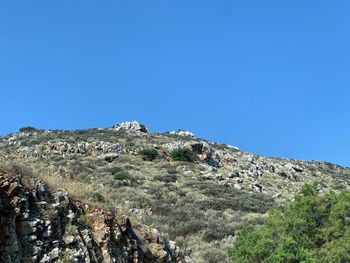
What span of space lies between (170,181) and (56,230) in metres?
36.3

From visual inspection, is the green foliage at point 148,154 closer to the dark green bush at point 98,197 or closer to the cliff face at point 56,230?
the dark green bush at point 98,197

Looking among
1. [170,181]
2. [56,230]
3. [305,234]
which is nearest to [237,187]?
[170,181]

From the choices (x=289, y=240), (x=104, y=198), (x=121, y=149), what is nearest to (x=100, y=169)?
(x=121, y=149)

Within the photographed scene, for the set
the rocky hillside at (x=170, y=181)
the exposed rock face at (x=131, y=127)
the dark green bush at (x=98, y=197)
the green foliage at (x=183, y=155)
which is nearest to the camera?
the dark green bush at (x=98, y=197)

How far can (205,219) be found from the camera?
1254 inches

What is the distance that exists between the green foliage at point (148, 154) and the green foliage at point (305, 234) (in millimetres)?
33819

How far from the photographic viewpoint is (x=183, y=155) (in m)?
56.1

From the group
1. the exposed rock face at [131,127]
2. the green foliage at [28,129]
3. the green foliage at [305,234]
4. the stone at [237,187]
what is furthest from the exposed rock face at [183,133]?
the green foliage at [305,234]

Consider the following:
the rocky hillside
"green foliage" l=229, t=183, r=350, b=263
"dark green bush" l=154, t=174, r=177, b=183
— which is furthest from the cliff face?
"dark green bush" l=154, t=174, r=177, b=183

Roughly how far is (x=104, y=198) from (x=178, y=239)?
14.1 m

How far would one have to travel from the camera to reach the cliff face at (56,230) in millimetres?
8211

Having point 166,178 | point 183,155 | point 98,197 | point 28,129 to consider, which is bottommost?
point 98,197

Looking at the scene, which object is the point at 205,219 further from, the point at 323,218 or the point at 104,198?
the point at 104,198

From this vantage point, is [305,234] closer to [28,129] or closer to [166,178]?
[166,178]
